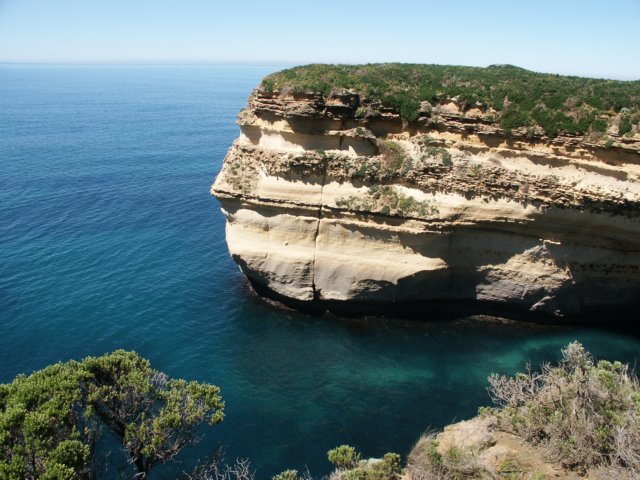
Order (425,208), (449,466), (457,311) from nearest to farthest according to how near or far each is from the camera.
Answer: (449,466)
(425,208)
(457,311)

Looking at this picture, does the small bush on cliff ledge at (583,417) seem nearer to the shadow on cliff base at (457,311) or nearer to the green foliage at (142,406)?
the green foliage at (142,406)

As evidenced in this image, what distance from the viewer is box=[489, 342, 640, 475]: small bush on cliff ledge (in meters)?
15.2

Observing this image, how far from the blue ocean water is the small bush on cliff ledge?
5.36 m

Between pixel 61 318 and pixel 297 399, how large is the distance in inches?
644

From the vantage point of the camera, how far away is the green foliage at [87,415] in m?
13.3

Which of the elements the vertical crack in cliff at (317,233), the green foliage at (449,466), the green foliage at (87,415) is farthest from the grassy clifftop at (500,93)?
the green foliage at (87,415)

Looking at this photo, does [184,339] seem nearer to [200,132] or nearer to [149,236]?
[149,236]

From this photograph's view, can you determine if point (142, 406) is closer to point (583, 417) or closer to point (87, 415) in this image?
point (87, 415)

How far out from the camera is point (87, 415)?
48.9ft

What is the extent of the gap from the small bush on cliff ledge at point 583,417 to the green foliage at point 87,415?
11669 mm

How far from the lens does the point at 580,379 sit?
17.3 meters

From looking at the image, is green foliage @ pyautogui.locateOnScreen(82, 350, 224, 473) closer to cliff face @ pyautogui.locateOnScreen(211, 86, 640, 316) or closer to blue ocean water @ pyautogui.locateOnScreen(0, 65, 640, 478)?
blue ocean water @ pyautogui.locateOnScreen(0, 65, 640, 478)

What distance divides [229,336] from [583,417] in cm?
1955

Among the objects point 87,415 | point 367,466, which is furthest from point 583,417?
point 87,415
